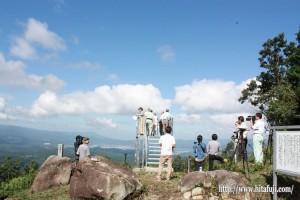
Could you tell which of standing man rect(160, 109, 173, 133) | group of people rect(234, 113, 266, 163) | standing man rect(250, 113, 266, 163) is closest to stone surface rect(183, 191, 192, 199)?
group of people rect(234, 113, 266, 163)

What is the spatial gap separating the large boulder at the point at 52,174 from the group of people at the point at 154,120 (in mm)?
5402

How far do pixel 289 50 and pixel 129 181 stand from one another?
1210 inches

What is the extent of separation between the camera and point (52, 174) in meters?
13.5

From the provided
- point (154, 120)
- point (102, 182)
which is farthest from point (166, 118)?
point (102, 182)

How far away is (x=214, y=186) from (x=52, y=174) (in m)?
7.26

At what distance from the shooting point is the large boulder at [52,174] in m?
13.3

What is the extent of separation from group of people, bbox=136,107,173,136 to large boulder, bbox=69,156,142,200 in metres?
6.20

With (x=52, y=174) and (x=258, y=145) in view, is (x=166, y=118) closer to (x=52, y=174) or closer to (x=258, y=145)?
(x=258, y=145)

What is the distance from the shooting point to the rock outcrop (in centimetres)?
1027

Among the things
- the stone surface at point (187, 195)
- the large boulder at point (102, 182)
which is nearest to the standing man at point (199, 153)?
the stone surface at point (187, 195)

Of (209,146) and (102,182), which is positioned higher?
(209,146)

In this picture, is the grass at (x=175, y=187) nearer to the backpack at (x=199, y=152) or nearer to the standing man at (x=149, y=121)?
the backpack at (x=199, y=152)

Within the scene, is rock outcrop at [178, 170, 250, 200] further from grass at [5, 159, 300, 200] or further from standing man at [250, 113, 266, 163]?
standing man at [250, 113, 266, 163]

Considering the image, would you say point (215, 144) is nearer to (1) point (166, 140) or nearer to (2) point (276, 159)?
(1) point (166, 140)
